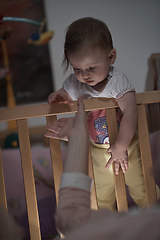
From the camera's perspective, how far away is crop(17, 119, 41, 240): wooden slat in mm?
826

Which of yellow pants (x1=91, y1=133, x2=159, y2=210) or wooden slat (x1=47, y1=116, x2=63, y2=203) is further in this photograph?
yellow pants (x1=91, y1=133, x2=159, y2=210)

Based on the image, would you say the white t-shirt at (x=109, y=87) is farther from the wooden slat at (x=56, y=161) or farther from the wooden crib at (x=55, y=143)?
the wooden slat at (x=56, y=161)

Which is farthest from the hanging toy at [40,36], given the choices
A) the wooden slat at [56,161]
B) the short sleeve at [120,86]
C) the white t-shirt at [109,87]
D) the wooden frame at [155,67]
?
the wooden slat at [56,161]

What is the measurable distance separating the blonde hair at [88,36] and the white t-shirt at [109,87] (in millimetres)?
108

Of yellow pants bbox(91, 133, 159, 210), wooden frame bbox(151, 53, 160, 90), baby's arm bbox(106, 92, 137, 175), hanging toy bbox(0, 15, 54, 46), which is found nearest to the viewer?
baby's arm bbox(106, 92, 137, 175)

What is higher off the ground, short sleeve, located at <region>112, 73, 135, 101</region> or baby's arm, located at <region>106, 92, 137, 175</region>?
short sleeve, located at <region>112, 73, 135, 101</region>

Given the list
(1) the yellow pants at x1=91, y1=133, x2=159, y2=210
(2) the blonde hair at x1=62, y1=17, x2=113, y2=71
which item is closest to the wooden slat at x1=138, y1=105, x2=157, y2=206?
(1) the yellow pants at x1=91, y1=133, x2=159, y2=210

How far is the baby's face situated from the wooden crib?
0.09 metres

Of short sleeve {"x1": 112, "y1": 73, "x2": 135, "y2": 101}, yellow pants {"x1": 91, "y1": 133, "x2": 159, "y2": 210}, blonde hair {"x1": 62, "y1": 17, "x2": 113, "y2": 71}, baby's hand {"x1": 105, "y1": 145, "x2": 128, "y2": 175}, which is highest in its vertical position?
blonde hair {"x1": 62, "y1": 17, "x2": 113, "y2": 71}

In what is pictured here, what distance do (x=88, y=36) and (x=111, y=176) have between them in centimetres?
59

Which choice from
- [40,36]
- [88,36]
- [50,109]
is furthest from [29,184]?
[40,36]

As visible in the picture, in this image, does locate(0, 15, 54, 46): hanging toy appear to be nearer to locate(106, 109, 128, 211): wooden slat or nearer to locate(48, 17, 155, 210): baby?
locate(48, 17, 155, 210): baby

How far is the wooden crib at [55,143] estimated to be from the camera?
827 mm

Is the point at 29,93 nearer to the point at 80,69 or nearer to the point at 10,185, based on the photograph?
the point at 10,185
